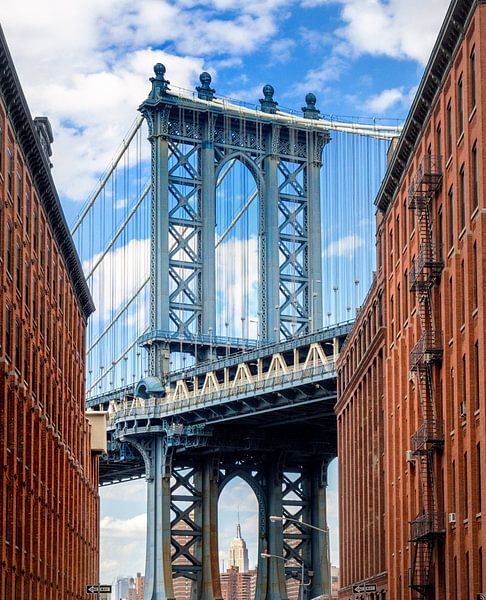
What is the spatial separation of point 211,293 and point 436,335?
78.8 metres

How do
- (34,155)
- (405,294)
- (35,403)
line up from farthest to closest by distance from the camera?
1. (35,403)
2. (34,155)
3. (405,294)

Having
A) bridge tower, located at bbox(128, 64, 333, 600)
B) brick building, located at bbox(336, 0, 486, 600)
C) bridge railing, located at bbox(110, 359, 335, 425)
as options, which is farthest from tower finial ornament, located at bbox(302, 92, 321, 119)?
brick building, located at bbox(336, 0, 486, 600)

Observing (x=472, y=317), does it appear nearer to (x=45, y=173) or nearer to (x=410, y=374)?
(x=410, y=374)

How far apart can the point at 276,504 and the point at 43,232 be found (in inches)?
2782

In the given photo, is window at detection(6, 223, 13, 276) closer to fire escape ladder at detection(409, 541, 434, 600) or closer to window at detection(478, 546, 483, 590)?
fire escape ladder at detection(409, 541, 434, 600)

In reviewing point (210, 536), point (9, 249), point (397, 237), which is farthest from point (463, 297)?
point (210, 536)

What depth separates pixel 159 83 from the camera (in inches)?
5408

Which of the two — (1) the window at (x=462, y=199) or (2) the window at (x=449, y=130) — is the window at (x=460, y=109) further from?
(2) the window at (x=449, y=130)

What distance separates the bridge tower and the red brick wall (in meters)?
28.4

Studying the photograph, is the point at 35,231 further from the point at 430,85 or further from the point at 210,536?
the point at 210,536

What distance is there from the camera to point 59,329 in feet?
297

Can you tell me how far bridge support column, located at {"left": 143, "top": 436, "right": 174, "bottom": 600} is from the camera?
13462cm

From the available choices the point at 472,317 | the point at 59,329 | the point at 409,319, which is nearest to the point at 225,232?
the point at 59,329

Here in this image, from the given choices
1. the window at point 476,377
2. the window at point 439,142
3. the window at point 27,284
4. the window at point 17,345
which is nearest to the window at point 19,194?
the window at point 27,284
